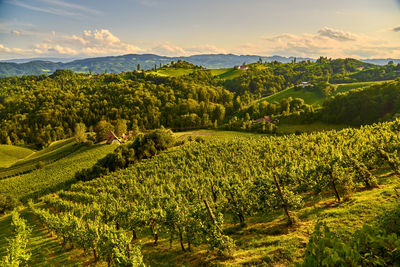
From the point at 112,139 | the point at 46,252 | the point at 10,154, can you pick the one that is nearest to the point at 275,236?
the point at 46,252

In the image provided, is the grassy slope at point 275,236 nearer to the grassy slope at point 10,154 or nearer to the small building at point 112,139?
the small building at point 112,139

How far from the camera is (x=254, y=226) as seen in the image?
24047 millimetres

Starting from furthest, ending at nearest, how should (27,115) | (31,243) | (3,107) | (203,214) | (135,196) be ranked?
(3,107)
(27,115)
(135,196)
(31,243)
(203,214)

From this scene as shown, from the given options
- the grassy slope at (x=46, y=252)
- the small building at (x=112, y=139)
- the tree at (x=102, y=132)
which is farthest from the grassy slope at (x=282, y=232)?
the tree at (x=102, y=132)

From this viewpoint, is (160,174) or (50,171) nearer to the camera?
(160,174)

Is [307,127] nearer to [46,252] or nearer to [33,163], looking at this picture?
[46,252]

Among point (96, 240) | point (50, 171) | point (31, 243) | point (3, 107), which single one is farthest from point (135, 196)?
point (3, 107)

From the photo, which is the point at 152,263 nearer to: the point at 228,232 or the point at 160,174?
the point at 228,232

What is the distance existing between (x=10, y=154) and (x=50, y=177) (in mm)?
75801

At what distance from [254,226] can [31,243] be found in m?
39.3

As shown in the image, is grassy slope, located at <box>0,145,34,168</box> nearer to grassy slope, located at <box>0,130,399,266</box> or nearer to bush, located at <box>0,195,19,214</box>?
bush, located at <box>0,195,19,214</box>

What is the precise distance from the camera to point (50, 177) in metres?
80.5

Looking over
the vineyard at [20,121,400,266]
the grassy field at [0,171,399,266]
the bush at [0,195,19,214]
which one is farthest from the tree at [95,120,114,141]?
the grassy field at [0,171,399,266]

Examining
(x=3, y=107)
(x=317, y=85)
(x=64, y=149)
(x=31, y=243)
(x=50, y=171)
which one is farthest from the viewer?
(x=3, y=107)
